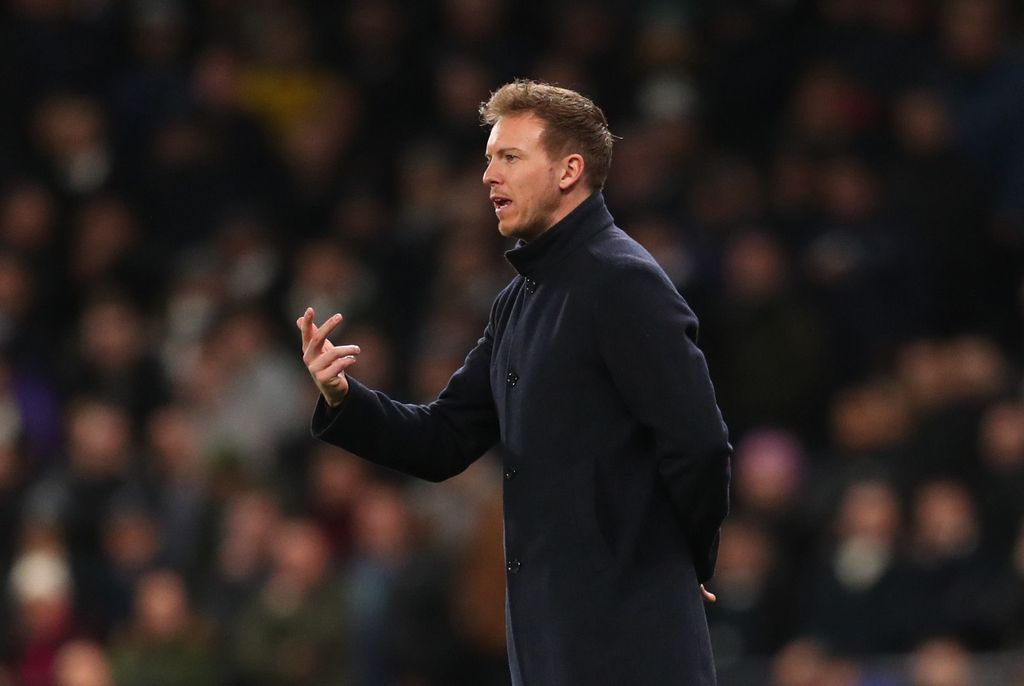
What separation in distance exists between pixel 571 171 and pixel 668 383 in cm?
49

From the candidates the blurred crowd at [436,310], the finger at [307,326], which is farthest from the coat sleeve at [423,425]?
the blurred crowd at [436,310]

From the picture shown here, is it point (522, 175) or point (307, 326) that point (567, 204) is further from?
point (307, 326)

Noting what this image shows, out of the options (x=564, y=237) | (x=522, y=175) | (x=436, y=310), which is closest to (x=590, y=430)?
(x=564, y=237)

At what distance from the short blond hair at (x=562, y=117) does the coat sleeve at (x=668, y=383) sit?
26cm

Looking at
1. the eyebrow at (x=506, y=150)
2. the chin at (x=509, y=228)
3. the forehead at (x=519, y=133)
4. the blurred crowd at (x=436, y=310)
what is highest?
the forehead at (x=519, y=133)

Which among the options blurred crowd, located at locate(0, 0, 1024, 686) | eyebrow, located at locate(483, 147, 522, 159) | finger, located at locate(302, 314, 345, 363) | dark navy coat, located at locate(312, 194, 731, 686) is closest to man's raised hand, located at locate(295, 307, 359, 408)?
finger, located at locate(302, 314, 345, 363)

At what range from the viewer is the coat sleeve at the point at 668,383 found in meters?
3.69

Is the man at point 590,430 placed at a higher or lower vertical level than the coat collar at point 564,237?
lower

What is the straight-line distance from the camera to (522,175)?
3.87 meters

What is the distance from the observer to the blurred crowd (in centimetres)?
874

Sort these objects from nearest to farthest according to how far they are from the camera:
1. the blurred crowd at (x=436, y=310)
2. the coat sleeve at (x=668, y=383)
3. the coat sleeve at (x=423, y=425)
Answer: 1. the coat sleeve at (x=668, y=383)
2. the coat sleeve at (x=423, y=425)
3. the blurred crowd at (x=436, y=310)

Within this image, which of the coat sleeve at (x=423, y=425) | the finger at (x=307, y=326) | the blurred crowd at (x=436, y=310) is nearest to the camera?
the finger at (x=307, y=326)

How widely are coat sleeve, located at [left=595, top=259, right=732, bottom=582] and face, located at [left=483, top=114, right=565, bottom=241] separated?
0.21 metres

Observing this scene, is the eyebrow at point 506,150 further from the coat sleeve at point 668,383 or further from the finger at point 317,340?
the finger at point 317,340
